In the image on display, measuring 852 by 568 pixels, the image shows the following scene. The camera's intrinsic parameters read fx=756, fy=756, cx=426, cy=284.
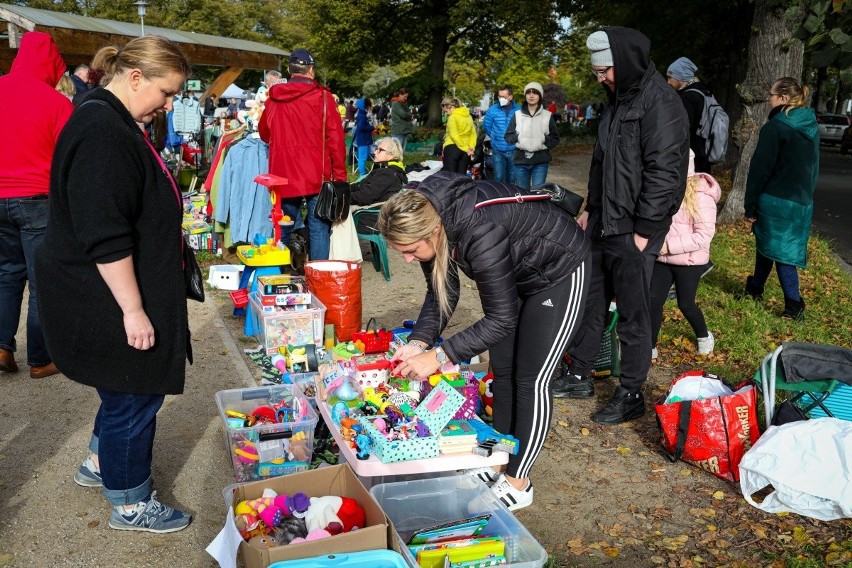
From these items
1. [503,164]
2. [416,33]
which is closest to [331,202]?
[503,164]

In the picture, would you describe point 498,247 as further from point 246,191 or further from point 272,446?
point 246,191

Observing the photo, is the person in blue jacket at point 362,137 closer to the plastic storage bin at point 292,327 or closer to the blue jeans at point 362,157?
the blue jeans at point 362,157

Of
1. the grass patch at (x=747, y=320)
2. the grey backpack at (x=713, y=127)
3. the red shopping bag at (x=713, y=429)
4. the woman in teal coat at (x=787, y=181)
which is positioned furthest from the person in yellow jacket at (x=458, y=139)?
the red shopping bag at (x=713, y=429)

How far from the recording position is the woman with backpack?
122 inches

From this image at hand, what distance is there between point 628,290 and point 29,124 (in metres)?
3.59

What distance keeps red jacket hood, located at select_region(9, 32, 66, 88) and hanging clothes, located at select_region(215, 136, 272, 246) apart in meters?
2.90

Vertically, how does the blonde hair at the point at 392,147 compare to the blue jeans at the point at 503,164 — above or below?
above

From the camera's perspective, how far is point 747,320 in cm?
650

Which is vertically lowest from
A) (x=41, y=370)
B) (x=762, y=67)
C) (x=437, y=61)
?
(x=41, y=370)

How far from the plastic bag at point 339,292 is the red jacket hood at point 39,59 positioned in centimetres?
222

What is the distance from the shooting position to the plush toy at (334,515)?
9.56ft

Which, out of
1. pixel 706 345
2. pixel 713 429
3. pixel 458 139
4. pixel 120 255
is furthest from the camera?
pixel 458 139

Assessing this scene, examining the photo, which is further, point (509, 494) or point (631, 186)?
point (631, 186)

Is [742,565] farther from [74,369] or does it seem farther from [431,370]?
[74,369]
